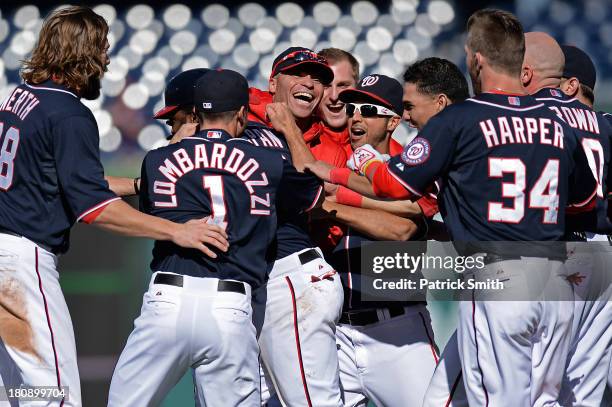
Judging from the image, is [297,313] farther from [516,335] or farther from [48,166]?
[48,166]

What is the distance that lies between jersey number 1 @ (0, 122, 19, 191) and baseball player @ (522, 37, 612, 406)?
2.12m

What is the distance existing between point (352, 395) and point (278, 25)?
13.6 ft

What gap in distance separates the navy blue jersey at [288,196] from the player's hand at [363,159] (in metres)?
0.17

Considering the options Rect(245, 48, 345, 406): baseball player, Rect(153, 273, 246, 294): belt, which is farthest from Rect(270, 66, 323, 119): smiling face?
Rect(153, 273, 246, 294): belt

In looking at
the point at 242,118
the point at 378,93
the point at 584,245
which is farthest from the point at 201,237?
the point at 584,245

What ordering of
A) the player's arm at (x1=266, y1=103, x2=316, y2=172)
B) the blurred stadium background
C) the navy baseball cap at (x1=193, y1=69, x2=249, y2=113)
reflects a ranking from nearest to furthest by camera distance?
the navy baseball cap at (x1=193, y1=69, x2=249, y2=113) → the player's arm at (x1=266, y1=103, x2=316, y2=172) → the blurred stadium background

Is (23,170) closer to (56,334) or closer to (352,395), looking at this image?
(56,334)

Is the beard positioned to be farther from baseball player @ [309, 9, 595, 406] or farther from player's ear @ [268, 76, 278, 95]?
baseball player @ [309, 9, 595, 406]

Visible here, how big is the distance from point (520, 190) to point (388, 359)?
41.3 inches

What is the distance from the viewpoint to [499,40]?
3373 millimetres

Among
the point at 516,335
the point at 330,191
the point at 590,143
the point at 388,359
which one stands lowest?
the point at 388,359

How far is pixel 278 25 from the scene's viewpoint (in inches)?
291

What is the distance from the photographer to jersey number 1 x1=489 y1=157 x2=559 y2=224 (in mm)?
3281

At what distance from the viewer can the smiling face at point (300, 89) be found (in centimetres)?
406
